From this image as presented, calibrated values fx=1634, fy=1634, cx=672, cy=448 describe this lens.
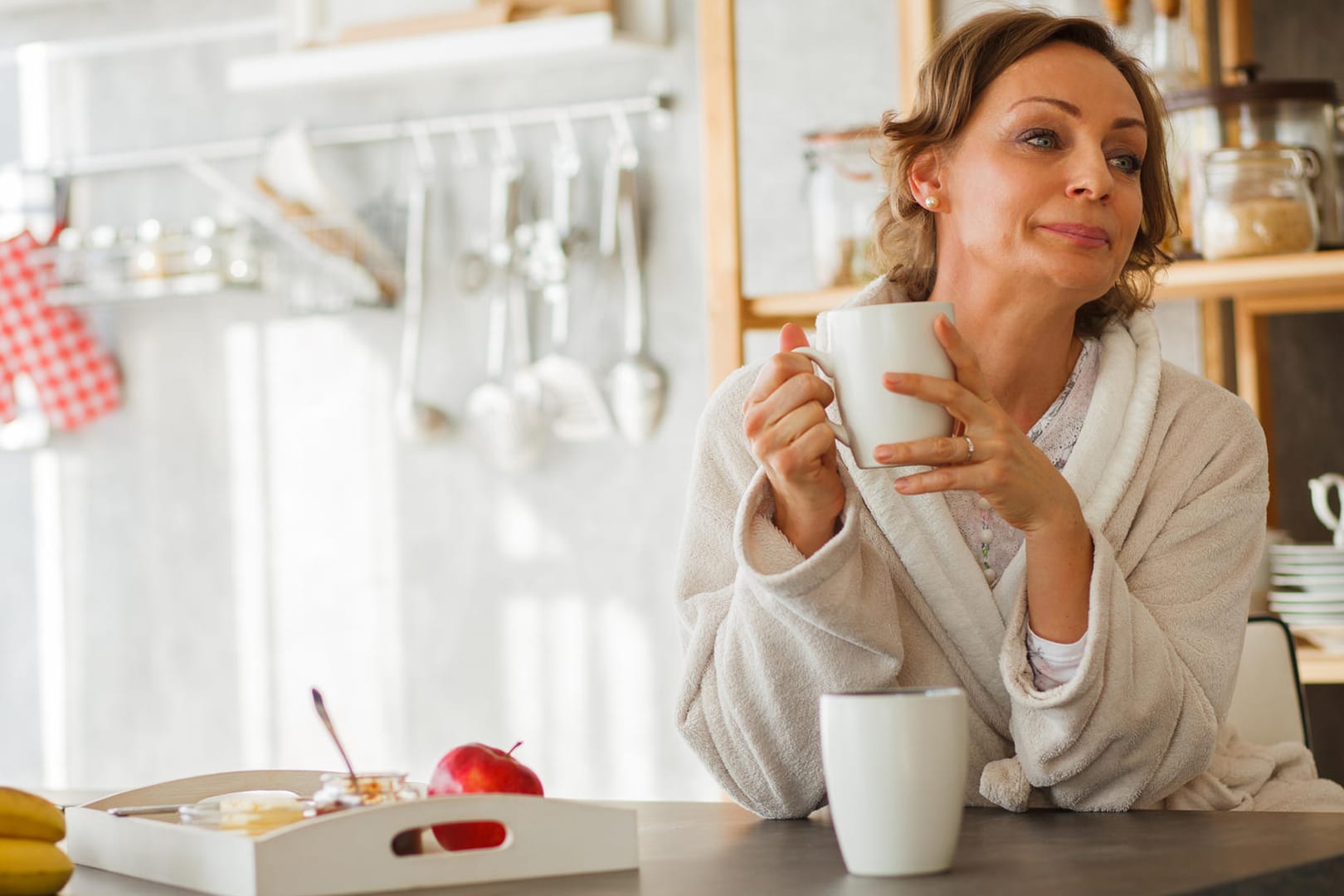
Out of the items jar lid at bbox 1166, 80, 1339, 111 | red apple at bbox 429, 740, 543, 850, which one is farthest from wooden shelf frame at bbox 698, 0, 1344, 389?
red apple at bbox 429, 740, 543, 850

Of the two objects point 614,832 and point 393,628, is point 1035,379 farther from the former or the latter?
point 393,628

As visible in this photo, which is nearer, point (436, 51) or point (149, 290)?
point (436, 51)

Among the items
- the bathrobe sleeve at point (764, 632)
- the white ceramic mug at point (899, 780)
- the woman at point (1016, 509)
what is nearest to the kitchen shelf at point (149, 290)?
the woman at point (1016, 509)

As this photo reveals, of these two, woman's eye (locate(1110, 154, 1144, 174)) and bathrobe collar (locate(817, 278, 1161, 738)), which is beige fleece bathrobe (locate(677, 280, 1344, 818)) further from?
woman's eye (locate(1110, 154, 1144, 174))

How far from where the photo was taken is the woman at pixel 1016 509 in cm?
112

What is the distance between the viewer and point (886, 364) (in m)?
1.01

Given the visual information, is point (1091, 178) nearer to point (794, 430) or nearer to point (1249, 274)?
point (794, 430)

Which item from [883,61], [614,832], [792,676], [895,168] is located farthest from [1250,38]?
[614,832]

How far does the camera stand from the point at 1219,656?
126 centimetres

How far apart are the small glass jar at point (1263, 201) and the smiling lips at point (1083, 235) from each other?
2.51 feet

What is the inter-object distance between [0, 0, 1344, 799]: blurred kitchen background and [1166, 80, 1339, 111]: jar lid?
869 millimetres

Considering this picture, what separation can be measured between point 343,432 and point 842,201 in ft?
5.02

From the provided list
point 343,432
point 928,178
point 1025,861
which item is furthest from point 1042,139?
point 343,432

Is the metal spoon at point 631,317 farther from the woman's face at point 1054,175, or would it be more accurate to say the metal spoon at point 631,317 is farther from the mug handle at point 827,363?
the mug handle at point 827,363
